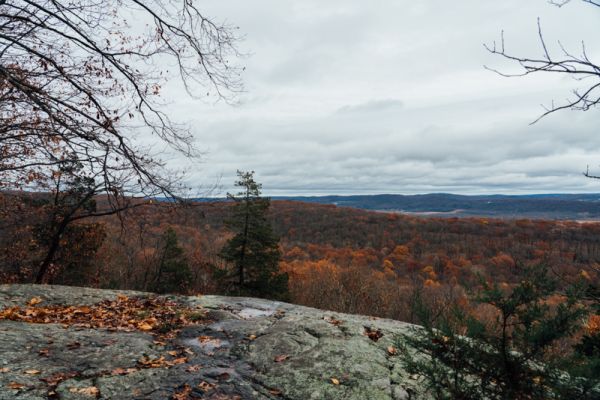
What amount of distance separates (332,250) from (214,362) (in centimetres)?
3810

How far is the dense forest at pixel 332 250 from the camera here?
11.0 meters

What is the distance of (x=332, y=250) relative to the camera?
42531 mm

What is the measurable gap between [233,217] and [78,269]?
6.19 meters

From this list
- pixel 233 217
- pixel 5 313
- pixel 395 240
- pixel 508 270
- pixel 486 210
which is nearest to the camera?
pixel 5 313

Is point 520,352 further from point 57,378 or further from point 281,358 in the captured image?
point 57,378

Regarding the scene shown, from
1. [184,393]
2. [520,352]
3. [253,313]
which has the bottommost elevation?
[253,313]

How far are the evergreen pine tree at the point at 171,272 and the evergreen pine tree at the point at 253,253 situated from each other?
1944 millimetres

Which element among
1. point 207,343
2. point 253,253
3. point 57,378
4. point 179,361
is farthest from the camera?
point 253,253

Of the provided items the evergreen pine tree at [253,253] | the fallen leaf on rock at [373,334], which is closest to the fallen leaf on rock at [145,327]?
the fallen leaf on rock at [373,334]

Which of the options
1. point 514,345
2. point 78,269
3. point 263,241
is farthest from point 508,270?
point 514,345

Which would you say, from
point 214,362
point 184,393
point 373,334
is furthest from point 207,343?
point 373,334

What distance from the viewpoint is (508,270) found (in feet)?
123

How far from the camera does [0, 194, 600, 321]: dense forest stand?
10992mm

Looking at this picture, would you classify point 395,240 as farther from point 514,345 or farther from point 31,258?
point 514,345
